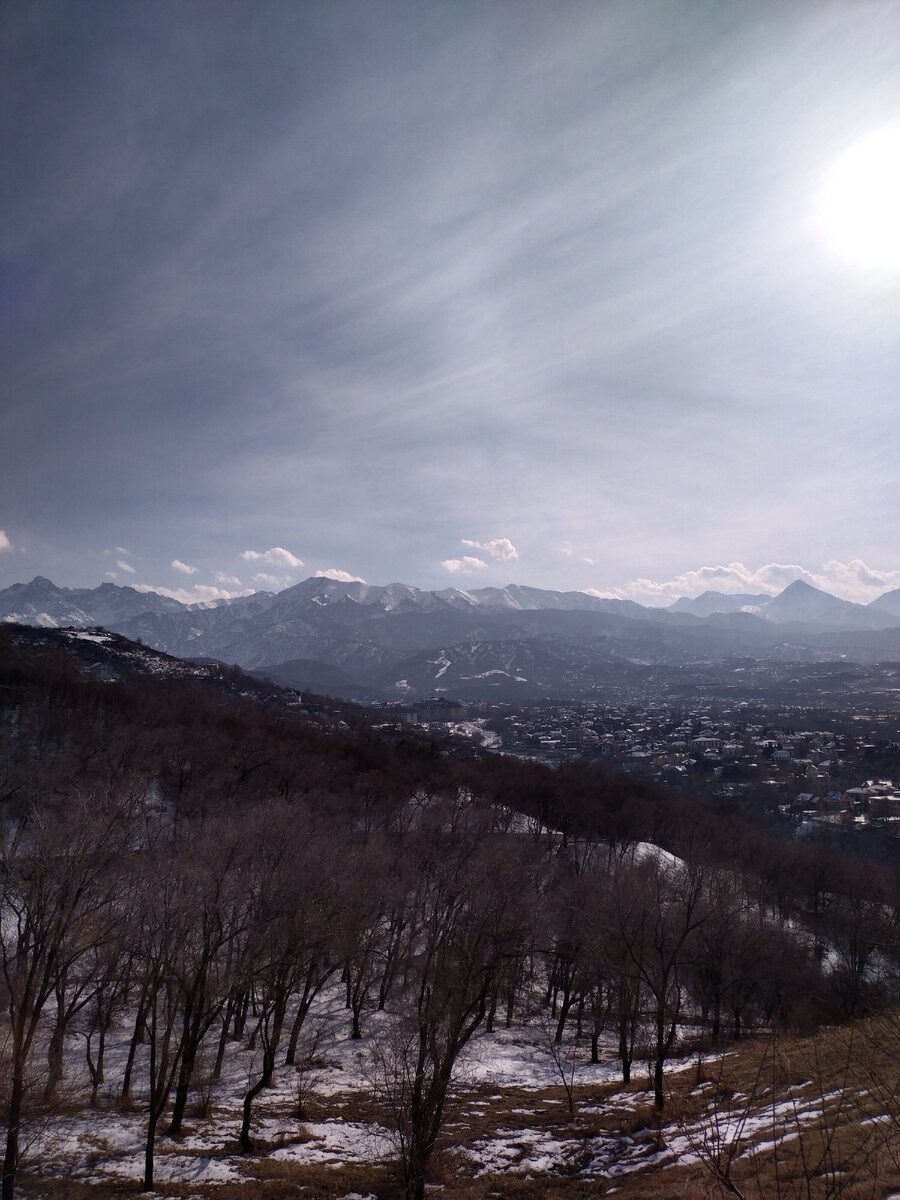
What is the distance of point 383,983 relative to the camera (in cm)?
3628

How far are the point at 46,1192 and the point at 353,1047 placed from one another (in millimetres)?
18841

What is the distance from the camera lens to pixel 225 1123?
21594mm

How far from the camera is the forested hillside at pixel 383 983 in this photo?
15.9 meters

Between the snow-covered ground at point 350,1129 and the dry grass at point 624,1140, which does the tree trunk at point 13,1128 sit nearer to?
Answer: the dry grass at point 624,1140

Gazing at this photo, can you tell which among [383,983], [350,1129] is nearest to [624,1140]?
[350,1129]

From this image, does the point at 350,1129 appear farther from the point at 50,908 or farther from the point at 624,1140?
the point at 50,908

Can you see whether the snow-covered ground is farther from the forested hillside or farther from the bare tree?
the bare tree

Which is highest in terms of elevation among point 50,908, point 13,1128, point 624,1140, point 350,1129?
point 50,908

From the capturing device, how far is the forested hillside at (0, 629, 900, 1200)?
15.9m

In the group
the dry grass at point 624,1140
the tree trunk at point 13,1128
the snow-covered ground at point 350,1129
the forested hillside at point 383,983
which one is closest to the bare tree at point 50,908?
the tree trunk at point 13,1128

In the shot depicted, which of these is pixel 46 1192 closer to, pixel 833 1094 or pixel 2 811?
pixel 833 1094

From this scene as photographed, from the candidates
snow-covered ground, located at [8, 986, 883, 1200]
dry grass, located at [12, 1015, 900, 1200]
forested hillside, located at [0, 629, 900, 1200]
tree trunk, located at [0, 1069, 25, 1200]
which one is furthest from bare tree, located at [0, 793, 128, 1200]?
dry grass, located at [12, 1015, 900, 1200]

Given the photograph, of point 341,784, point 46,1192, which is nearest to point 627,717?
point 341,784

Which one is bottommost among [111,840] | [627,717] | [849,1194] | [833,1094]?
[627,717]
